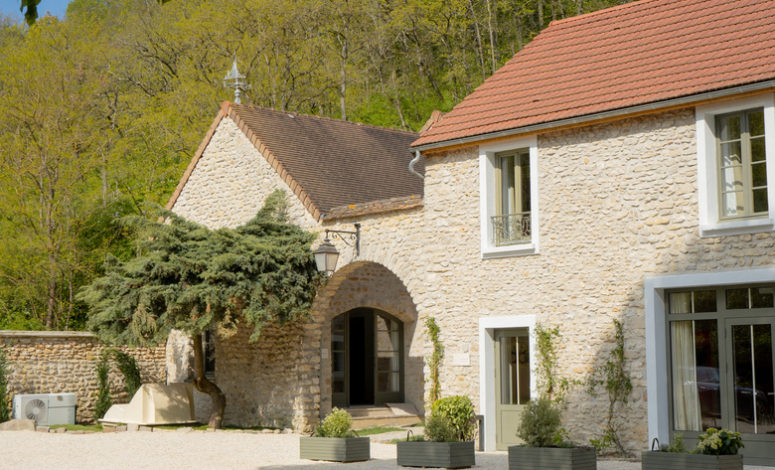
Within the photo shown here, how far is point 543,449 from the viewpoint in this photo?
1042 centimetres

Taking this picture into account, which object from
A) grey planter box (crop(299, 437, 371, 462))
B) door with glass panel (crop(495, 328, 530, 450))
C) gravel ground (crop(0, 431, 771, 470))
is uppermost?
door with glass panel (crop(495, 328, 530, 450))

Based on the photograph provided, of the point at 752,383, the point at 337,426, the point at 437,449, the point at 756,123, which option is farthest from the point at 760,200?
the point at 337,426

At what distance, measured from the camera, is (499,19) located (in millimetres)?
35281

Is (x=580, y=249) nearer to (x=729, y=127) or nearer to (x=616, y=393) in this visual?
(x=616, y=393)

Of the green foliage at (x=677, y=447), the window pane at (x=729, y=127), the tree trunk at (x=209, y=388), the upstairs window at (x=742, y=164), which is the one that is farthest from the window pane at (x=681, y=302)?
the tree trunk at (x=209, y=388)

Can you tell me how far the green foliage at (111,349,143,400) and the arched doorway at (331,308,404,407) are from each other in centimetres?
433

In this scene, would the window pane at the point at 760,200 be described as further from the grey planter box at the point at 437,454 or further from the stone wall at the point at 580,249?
the grey planter box at the point at 437,454

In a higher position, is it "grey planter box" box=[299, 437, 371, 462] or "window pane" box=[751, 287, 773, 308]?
"window pane" box=[751, 287, 773, 308]

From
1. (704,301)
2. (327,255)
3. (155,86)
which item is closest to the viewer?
(704,301)

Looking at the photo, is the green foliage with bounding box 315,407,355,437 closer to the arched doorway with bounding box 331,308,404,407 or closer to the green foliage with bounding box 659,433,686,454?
the green foliage with bounding box 659,433,686,454

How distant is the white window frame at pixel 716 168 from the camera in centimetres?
1154

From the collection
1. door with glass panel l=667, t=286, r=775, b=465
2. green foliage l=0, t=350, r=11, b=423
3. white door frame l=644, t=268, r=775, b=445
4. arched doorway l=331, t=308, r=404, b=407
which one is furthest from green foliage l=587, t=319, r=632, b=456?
green foliage l=0, t=350, r=11, b=423

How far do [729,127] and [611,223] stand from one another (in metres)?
1.89

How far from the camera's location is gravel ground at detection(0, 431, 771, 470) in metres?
12.1
